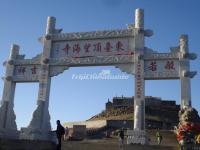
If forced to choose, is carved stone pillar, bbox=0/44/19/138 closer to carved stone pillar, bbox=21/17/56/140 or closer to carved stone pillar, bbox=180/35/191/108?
carved stone pillar, bbox=21/17/56/140

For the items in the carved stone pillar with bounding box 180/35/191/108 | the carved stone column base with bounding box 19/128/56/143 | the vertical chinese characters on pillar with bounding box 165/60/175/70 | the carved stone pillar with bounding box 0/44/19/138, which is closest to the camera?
the carved stone pillar with bounding box 180/35/191/108

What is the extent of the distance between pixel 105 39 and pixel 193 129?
8.24 metres

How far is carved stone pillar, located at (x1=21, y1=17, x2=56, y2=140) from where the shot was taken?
55.4 ft

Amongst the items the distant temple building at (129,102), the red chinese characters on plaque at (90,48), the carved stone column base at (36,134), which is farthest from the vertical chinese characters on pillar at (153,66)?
the distant temple building at (129,102)

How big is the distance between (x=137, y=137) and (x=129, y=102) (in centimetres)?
2799

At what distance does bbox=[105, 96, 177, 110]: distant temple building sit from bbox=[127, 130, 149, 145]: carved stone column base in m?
27.1

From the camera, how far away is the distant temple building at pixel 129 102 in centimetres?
4325

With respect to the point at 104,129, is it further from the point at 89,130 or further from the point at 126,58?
the point at 126,58

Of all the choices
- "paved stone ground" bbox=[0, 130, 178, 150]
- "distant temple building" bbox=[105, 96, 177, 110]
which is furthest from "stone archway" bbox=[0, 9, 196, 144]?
"distant temple building" bbox=[105, 96, 177, 110]

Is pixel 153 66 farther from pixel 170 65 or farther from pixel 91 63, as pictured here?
pixel 91 63

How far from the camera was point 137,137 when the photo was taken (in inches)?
627

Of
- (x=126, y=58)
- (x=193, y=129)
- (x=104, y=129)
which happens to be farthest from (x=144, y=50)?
(x=104, y=129)

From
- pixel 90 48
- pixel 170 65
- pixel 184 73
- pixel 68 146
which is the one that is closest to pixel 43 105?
pixel 90 48

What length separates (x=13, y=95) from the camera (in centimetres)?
1883
